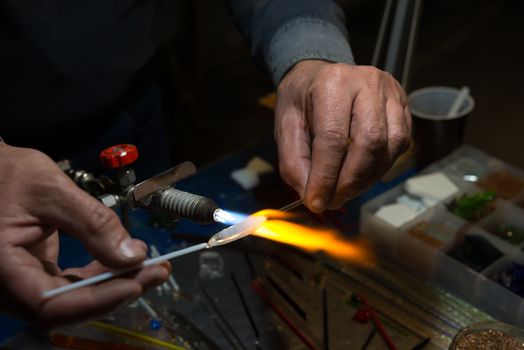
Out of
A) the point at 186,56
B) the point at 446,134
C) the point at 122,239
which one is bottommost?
the point at 186,56

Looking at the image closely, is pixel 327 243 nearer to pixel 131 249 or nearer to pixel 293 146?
pixel 293 146

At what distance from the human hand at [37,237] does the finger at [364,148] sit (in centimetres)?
37

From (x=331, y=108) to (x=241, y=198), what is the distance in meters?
0.62

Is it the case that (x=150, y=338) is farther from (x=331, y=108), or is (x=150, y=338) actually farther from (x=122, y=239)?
(x=331, y=108)

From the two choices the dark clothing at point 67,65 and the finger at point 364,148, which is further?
the dark clothing at point 67,65

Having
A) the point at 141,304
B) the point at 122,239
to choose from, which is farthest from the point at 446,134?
the point at 122,239

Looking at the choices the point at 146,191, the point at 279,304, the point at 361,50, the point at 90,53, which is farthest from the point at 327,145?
the point at 361,50

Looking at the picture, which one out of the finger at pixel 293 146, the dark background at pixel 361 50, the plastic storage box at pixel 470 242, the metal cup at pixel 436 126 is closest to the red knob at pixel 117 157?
the finger at pixel 293 146

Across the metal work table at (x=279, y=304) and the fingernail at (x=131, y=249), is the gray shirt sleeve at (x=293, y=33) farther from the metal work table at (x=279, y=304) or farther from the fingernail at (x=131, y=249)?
the fingernail at (x=131, y=249)

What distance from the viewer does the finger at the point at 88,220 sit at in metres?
0.78

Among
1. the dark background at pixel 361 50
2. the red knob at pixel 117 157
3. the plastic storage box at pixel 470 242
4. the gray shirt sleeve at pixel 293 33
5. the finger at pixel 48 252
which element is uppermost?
the gray shirt sleeve at pixel 293 33

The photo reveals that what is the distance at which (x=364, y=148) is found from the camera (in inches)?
40.1

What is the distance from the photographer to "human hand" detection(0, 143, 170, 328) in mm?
772

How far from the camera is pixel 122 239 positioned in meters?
0.79
